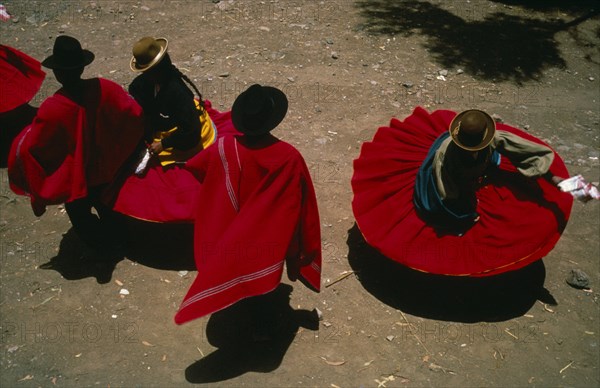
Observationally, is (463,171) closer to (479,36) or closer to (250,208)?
(250,208)

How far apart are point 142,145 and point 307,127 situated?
2.45 metres

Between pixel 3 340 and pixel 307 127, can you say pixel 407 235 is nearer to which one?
pixel 307 127

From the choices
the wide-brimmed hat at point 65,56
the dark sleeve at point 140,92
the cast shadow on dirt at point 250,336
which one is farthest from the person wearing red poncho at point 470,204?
the wide-brimmed hat at point 65,56

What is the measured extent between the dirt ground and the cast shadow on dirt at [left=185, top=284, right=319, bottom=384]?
0.02 m

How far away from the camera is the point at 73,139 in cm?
425

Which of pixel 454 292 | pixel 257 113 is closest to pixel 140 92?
pixel 257 113

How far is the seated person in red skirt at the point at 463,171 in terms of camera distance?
4.27 metres

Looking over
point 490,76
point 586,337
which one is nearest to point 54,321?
point 586,337

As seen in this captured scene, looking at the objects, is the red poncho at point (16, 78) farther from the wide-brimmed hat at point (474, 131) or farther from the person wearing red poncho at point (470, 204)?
the wide-brimmed hat at point (474, 131)

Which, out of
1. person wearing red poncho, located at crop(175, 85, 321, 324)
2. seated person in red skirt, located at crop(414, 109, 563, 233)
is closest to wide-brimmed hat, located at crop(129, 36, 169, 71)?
person wearing red poncho, located at crop(175, 85, 321, 324)

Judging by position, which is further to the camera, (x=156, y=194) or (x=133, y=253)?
(x=133, y=253)

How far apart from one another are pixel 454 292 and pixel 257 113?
2.53 m

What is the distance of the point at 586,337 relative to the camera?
14.5ft

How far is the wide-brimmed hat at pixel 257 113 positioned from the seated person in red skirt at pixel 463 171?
1.46 metres
